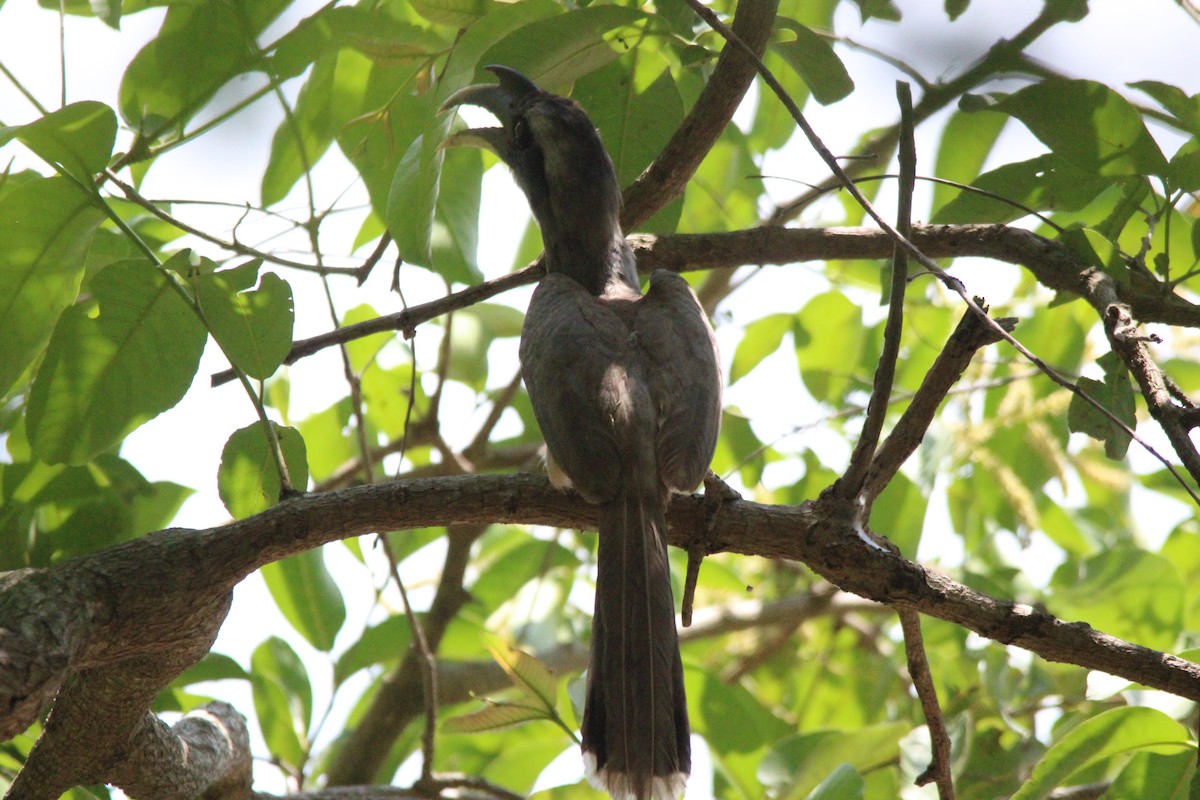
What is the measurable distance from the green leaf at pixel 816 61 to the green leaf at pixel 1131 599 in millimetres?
2173

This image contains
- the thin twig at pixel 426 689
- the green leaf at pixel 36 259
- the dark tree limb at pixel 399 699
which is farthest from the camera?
the dark tree limb at pixel 399 699

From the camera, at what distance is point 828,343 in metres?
4.53

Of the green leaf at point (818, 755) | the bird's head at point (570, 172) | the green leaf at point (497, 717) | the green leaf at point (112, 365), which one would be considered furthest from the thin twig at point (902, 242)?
the green leaf at point (497, 717)

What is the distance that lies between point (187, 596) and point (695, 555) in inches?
50.2

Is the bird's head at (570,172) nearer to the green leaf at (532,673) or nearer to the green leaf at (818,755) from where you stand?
the green leaf at (532,673)

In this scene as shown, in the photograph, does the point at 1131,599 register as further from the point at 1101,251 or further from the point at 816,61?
the point at 816,61

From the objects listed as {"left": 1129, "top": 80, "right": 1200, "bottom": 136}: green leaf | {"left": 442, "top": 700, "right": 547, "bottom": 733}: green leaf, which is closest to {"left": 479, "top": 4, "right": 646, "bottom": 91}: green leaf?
{"left": 1129, "top": 80, "right": 1200, "bottom": 136}: green leaf

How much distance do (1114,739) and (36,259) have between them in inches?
118

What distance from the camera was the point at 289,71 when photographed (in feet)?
9.93

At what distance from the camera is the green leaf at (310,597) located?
4121 millimetres

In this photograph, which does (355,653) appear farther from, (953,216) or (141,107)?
(953,216)

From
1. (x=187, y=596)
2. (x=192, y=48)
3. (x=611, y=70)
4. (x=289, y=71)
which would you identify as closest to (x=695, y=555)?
(x=187, y=596)

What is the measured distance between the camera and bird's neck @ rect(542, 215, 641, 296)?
3865 mm

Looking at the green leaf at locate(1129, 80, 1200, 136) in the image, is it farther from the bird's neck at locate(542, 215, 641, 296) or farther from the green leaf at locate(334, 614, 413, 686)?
the green leaf at locate(334, 614, 413, 686)
